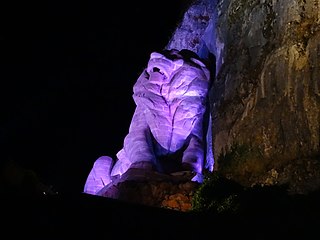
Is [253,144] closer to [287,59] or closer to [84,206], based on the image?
[287,59]

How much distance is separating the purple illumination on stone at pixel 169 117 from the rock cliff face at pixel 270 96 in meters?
2.04

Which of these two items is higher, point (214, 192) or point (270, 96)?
point (270, 96)

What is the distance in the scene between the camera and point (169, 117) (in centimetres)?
1634

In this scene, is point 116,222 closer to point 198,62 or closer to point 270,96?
point 270,96

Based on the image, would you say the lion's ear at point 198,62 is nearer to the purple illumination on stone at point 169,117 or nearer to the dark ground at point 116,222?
the purple illumination on stone at point 169,117

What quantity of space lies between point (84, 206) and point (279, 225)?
7.92 ft

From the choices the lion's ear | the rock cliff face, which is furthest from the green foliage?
the lion's ear

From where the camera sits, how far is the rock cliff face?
991cm

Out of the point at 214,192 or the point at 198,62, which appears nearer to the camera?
the point at 214,192

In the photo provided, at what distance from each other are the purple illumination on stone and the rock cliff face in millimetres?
2044

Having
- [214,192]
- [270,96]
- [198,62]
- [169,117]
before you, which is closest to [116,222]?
[214,192]

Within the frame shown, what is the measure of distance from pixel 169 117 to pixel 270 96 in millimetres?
5734

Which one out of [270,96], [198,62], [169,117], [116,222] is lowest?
[169,117]

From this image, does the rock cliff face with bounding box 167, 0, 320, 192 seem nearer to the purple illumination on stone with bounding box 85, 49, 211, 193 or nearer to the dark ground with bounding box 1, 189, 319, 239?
the purple illumination on stone with bounding box 85, 49, 211, 193
